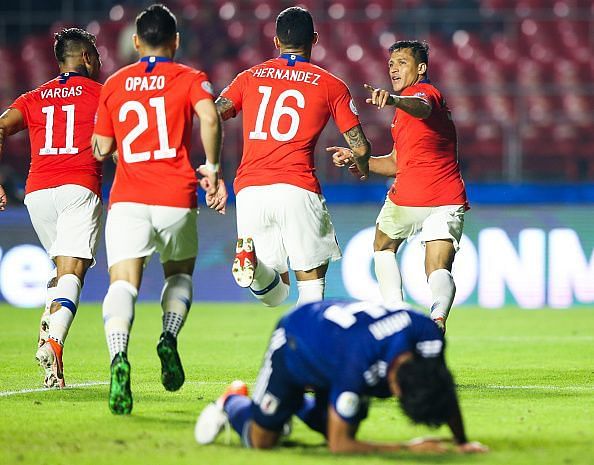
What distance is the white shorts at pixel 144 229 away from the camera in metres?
6.59

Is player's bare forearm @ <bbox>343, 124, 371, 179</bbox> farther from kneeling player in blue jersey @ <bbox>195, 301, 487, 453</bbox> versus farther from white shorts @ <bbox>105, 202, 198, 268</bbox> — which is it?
kneeling player in blue jersey @ <bbox>195, 301, 487, 453</bbox>

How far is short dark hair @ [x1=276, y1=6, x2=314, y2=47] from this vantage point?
305 inches

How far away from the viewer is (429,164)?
8703 millimetres

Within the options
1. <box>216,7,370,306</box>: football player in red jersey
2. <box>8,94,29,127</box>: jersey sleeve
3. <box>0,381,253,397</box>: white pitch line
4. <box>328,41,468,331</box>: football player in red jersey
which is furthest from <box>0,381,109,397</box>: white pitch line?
<box>328,41,468,331</box>: football player in red jersey

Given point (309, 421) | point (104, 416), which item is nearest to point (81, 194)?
point (104, 416)

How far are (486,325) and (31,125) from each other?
683cm

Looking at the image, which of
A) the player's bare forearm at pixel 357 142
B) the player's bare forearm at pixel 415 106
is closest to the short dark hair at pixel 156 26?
the player's bare forearm at pixel 357 142

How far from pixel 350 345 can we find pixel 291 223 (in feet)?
9.03

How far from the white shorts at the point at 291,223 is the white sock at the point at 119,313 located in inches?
55.1

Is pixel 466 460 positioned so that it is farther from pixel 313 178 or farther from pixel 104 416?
pixel 313 178

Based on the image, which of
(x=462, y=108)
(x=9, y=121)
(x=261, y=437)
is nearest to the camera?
(x=261, y=437)

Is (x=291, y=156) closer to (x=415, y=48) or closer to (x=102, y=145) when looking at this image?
(x=102, y=145)

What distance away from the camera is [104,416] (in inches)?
254

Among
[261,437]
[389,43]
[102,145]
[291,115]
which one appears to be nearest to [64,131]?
[102,145]
